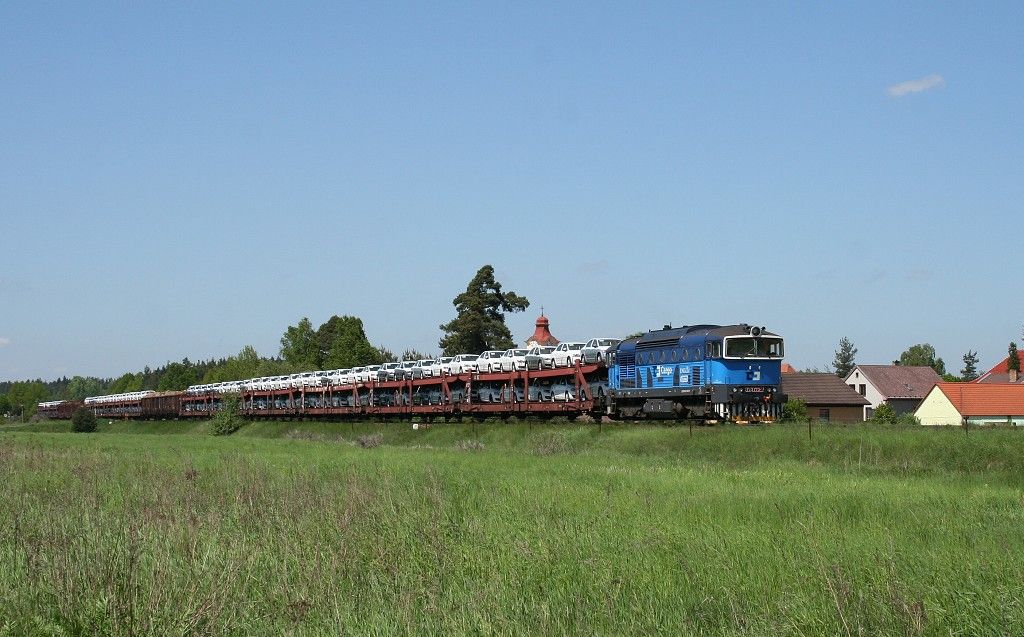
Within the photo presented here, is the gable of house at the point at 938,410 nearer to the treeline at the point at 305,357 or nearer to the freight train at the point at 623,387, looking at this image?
the freight train at the point at 623,387

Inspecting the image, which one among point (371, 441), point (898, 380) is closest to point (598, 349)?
point (371, 441)

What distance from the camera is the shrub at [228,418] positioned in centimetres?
7794

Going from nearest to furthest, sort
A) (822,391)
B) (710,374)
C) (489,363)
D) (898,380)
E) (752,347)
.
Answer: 1. (710,374)
2. (752,347)
3. (489,363)
4. (822,391)
5. (898,380)

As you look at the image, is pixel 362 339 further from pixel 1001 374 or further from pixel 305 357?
pixel 1001 374

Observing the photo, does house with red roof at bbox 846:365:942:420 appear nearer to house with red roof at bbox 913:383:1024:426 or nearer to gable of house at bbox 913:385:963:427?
gable of house at bbox 913:385:963:427

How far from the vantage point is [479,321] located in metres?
103

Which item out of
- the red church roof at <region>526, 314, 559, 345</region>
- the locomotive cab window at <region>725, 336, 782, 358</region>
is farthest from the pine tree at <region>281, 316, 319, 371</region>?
the locomotive cab window at <region>725, 336, 782, 358</region>

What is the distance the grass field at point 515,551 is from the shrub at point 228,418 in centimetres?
5418

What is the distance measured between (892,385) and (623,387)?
2286 inches

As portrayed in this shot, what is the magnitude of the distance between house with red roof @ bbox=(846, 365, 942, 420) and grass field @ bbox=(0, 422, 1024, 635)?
2733 inches

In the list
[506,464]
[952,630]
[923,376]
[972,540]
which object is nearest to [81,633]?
[952,630]

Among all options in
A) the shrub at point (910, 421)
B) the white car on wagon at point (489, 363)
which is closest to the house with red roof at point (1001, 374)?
the shrub at point (910, 421)

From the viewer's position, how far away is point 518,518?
54.3 feet

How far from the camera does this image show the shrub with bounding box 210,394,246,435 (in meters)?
77.9
